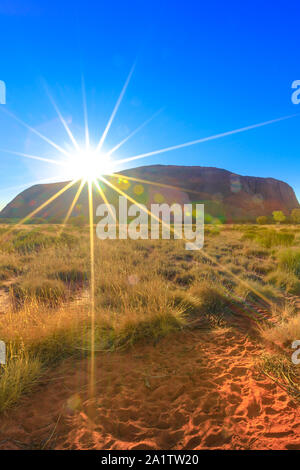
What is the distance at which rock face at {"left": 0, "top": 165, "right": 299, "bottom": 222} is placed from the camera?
66.4m

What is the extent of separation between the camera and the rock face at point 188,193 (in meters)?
66.4

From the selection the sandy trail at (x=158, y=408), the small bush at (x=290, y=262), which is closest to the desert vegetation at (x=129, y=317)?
the sandy trail at (x=158, y=408)

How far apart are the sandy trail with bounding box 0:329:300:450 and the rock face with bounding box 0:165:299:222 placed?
6002 cm

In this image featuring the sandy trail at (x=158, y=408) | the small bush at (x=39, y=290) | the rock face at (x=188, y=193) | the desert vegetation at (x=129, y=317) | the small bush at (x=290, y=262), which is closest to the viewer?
the sandy trail at (x=158, y=408)

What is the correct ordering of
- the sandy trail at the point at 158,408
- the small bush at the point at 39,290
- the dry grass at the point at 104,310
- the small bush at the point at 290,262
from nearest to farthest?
the sandy trail at the point at 158,408
the dry grass at the point at 104,310
the small bush at the point at 39,290
the small bush at the point at 290,262

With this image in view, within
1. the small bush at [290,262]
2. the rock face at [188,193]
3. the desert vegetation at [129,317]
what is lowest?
the desert vegetation at [129,317]

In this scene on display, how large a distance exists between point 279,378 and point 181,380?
109 centimetres

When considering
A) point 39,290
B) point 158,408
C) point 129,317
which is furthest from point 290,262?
point 39,290

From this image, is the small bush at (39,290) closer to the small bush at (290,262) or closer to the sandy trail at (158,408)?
the sandy trail at (158,408)

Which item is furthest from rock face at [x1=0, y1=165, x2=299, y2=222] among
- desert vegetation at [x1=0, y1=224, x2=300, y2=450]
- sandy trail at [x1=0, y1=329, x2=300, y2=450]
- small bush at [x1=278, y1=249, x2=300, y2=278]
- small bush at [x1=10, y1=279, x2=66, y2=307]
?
sandy trail at [x1=0, y1=329, x2=300, y2=450]

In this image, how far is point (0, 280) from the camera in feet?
23.1

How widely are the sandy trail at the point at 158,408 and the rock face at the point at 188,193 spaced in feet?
197
